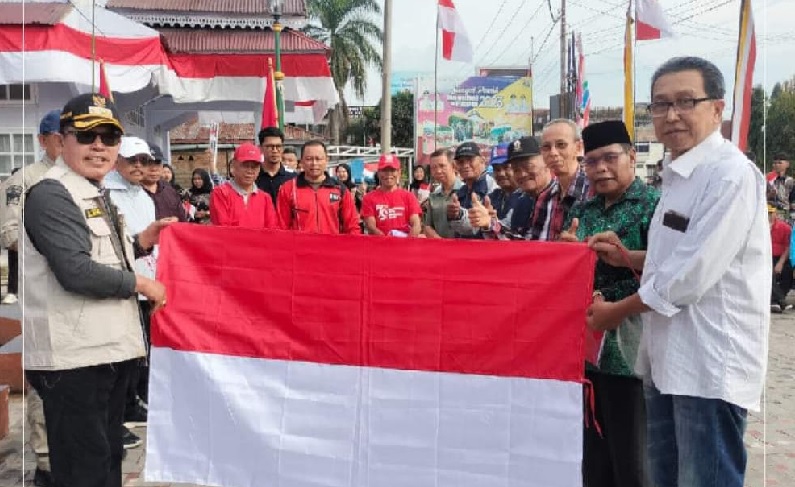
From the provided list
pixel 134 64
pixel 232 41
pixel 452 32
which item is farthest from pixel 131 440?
pixel 452 32

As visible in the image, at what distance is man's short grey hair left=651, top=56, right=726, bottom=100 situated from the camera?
2.33 meters

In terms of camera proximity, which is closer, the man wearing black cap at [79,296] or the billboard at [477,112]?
the man wearing black cap at [79,296]

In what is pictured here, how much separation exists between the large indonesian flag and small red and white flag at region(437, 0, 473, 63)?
10.9m

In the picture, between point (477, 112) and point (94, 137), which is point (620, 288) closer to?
point (94, 137)

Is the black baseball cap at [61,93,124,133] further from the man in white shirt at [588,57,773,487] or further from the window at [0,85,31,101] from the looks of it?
the window at [0,85,31,101]

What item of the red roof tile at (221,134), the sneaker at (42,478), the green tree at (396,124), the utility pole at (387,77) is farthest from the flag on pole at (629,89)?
the green tree at (396,124)

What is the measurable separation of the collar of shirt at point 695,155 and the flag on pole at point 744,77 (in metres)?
2.22

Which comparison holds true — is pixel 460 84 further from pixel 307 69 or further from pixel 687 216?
A: pixel 687 216

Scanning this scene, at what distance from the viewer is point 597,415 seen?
3092 millimetres

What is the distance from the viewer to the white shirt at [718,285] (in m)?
2.15

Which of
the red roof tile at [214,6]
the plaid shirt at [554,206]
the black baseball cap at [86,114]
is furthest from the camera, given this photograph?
the red roof tile at [214,6]

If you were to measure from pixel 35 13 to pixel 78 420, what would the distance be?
6777mm

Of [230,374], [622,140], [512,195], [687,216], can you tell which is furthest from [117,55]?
[687,216]

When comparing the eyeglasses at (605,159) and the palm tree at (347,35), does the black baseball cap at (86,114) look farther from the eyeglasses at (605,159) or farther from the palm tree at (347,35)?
the palm tree at (347,35)
